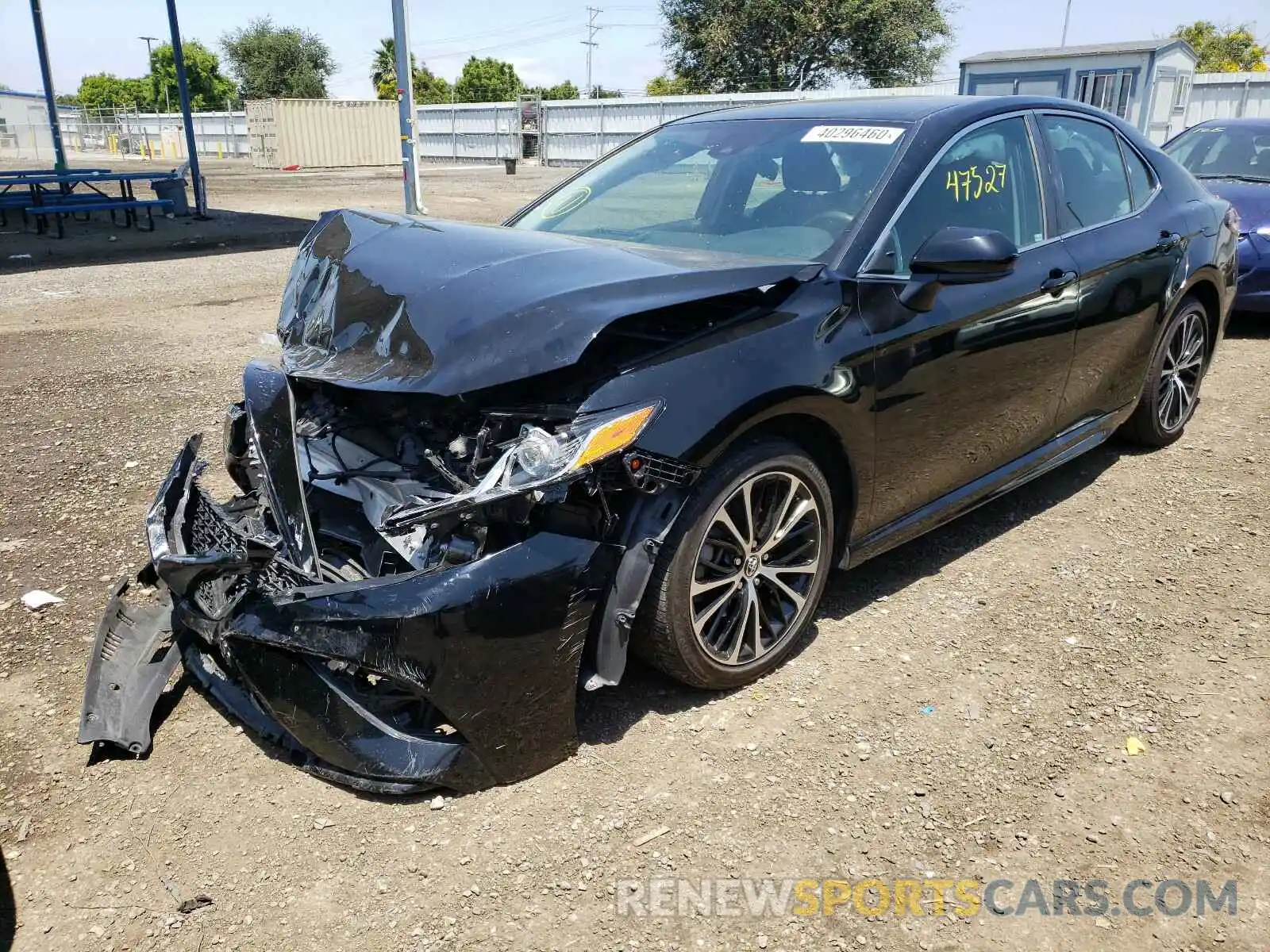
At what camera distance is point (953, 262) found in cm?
306

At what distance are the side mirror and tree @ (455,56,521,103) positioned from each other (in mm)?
89699

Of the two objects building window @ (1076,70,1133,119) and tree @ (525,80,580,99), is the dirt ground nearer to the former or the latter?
building window @ (1076,70,1133,119)

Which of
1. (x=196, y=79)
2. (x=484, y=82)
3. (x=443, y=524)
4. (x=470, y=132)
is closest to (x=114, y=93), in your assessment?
(x=196, y=79)

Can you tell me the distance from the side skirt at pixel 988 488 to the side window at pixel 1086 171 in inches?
35.3

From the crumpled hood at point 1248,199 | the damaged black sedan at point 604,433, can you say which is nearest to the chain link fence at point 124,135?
the crumpled hood at point 1248,199

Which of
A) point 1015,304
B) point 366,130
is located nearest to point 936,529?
point 1015,304

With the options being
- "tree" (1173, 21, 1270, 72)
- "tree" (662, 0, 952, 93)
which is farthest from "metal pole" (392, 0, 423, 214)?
"tree" (1173, 21, 1270, 72)

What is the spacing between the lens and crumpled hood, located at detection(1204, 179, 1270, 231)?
7305 mm

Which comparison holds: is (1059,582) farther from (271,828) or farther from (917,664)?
(271,828)

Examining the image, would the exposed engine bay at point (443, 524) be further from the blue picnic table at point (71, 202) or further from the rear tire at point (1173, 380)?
the blue picnic table at point (71, 202)

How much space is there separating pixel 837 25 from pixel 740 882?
155 ft

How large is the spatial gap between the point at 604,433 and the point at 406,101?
48.9 feet

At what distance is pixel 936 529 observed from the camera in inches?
171

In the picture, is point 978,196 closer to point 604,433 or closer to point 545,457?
point 604,433
